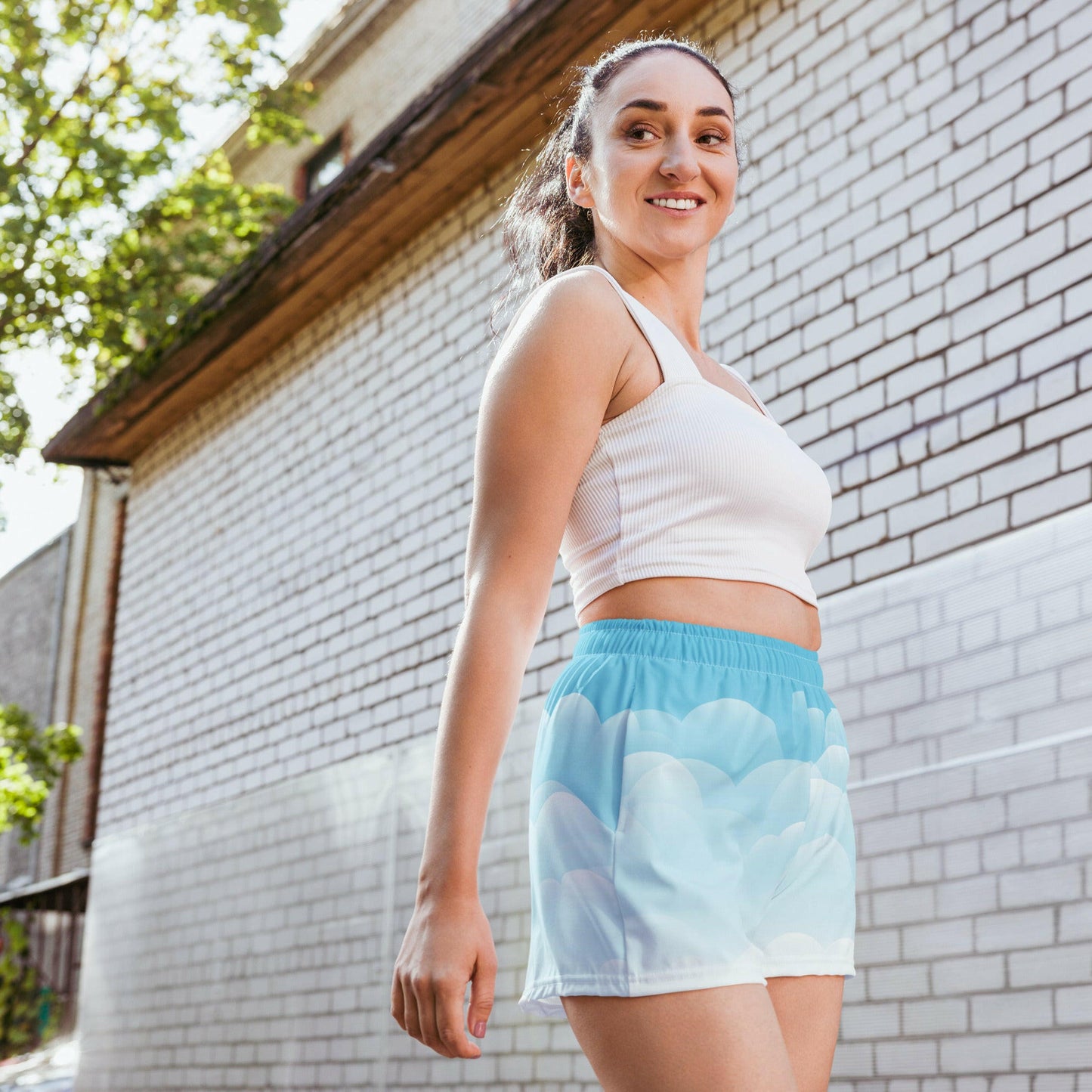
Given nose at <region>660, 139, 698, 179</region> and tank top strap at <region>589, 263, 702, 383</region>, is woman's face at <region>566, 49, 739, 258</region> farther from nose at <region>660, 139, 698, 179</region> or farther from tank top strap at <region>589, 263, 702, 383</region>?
tank top strap at <region>589, 263, 702, 383</region>

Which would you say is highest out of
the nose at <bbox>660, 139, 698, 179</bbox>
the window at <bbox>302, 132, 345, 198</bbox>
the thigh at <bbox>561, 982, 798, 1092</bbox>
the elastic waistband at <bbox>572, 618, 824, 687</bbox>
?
the window at <bbox>302, 132, 345, 198</bbox>

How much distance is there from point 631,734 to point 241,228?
1103 centimetres

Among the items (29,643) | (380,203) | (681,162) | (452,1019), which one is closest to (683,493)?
(681,162)

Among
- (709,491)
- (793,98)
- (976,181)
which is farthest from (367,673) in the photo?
(709,491)

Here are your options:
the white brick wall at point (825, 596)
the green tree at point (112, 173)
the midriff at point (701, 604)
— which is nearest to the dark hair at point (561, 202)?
the midriff at point (701, 604)

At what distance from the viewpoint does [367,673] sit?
24.9ft

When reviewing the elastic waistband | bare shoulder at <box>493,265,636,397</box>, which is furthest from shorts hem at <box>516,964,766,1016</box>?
bare shoulder at <box>493,265,636,397</box>

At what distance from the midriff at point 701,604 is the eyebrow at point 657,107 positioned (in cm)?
67

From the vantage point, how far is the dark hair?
6.75 feet

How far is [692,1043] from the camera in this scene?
1.38 meters

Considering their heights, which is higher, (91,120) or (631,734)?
(91,120)

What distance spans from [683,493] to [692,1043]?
22.9 inches

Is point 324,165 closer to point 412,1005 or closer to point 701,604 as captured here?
point 701,604

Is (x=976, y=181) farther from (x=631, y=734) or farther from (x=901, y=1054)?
(x=631, y=734)
